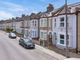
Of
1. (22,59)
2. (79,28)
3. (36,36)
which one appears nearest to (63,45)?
(79,28)

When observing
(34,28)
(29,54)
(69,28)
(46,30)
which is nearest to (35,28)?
(34,28)

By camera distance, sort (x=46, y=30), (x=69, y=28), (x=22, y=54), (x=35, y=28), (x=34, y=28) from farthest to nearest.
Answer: (x=34, y=28) < (x=35, y=28) < (x=46, y=30) < (x=69, y=28) < (x=22, y=54)

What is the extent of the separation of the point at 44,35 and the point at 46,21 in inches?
139

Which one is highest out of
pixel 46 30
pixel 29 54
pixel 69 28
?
pixel 69 28

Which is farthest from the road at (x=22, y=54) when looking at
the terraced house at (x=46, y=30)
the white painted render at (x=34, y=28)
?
the white painted render at (x=34, y=28)

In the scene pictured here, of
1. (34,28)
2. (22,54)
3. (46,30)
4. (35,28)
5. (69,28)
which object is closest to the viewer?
(22,54)

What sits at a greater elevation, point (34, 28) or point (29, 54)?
point (34, 28)

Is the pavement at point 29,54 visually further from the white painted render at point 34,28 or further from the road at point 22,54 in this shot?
the white painted render at point 34,28

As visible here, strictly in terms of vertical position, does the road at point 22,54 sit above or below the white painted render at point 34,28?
below

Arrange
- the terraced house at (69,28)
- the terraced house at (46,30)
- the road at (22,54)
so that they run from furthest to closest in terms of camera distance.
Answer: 1. the terraced house at (46,30)
2. the terraced house at (69,28)
3. the road at (22,54)

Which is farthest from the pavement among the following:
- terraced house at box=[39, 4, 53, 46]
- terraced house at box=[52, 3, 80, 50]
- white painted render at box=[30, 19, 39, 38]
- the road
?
white painted render at box=[30, 19, 39, 38]

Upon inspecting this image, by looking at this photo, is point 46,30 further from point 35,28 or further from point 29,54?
point 29,54

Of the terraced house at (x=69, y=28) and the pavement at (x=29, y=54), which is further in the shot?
the terraced house at (x=69, y=28)

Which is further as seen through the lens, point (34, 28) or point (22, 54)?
point (34, 28)
